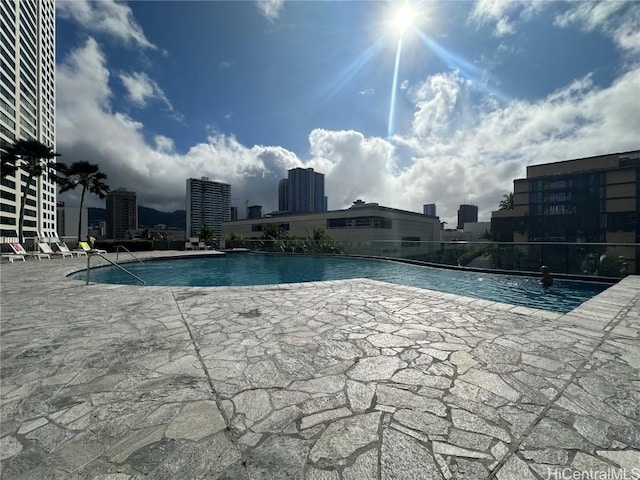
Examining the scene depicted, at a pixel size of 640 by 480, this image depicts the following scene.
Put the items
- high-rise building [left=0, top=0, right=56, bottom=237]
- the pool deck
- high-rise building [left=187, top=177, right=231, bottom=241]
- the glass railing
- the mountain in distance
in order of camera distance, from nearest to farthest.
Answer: the pool deck
the glass railing
high-rise building [left=0, top=0, right=56, bottom=237]
high-rise building [left=187, top=177, right=231, bottom=241]
the mountain in distance

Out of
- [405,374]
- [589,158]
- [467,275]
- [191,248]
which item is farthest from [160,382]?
[589,158]

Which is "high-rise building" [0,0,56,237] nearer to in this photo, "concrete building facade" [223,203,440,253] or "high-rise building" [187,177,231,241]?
"high-rise building" [187,177,231,241]

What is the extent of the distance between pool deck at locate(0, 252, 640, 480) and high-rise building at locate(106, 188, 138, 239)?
407 feet

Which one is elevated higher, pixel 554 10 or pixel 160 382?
pixel 554 10

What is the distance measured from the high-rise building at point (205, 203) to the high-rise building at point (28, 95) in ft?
100

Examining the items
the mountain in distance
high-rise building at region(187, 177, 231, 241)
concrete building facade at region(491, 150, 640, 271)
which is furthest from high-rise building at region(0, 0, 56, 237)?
the mountain in distance

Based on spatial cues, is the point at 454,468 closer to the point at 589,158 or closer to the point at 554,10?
the point at 554,10

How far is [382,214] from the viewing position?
3841 cm

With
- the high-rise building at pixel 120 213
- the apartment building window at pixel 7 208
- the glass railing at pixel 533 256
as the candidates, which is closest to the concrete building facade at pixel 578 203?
the glass railing at pixel 533 256

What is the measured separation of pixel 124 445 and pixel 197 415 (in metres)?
0.41

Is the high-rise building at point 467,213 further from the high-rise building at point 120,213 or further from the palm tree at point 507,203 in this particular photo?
the high-rise building at point 120,213

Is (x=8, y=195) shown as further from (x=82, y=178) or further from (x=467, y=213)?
(x=467, y=213)

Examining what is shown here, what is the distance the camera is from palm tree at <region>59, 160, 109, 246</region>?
83.0ft

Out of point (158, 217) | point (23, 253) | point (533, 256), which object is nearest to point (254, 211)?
point (23, 253)
